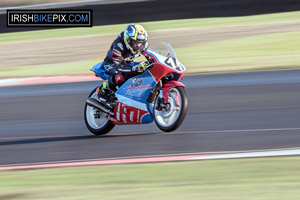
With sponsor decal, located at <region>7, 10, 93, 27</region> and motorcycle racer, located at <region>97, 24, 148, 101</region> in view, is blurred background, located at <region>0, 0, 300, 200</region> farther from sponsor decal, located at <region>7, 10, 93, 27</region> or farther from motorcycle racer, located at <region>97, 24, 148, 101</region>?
sponsor decal, located at <region>7, 10, 93, 27</region>

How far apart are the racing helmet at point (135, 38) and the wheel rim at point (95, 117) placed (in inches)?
52.7

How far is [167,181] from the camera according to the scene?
7.21 metres

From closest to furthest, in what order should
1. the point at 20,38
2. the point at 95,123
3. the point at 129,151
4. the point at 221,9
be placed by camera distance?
the point at 129,151 < the point at 95,123 < the point at 20,38 < the point at 221,9

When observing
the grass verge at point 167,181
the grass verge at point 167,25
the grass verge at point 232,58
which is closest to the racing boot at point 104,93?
the grass verge at point 167,181

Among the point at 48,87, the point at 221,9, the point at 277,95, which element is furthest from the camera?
the point at 221,9

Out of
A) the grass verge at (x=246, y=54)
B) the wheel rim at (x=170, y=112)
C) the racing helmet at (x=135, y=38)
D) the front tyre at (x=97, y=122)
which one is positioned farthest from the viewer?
the grass verge at (x=246, y=54)

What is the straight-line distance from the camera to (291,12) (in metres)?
31.1

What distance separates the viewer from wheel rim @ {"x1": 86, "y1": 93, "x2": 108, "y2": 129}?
36.1ft

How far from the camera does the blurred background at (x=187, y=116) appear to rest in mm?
7125

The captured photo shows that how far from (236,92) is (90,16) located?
64.1 feet

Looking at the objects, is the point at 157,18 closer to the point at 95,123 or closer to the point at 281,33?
the point at 281,33

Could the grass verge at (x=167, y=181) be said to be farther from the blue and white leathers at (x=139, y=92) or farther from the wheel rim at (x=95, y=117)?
the wheel rim at (x=95, y=117)

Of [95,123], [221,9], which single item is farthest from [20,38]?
[95,123]

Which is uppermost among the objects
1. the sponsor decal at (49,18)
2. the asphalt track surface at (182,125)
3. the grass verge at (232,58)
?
the sponsor decal at (49,18)
